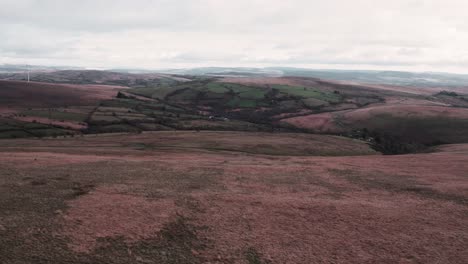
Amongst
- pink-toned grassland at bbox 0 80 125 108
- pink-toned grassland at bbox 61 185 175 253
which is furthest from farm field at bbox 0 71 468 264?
pink-toned grassland at bbox 0 80 125 108

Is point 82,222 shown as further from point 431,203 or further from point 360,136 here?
point 360,136

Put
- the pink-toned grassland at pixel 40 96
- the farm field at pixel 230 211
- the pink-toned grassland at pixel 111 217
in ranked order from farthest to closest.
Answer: the pink-toned grassland at pixel 40 96 < the pink-toned grassland at pixel 111 217 < the farm field at pixel 230 211

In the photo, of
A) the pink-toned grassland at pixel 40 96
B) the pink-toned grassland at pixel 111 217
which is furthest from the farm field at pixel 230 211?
the pink-toned grassland at pixel 40 96

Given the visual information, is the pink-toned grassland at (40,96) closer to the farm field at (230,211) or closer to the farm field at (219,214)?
the farm field at (230,211)

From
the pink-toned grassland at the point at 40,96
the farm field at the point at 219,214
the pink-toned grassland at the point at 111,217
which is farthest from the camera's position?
the pink-toned grassland at the point at 40,96

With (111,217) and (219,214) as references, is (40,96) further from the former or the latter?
(219,214)

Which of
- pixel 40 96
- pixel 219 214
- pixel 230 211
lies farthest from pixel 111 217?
pixel 40 96

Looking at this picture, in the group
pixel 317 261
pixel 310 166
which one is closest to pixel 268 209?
pixel 317 261

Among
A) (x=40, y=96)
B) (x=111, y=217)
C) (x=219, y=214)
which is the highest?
(x=40, y=96)
